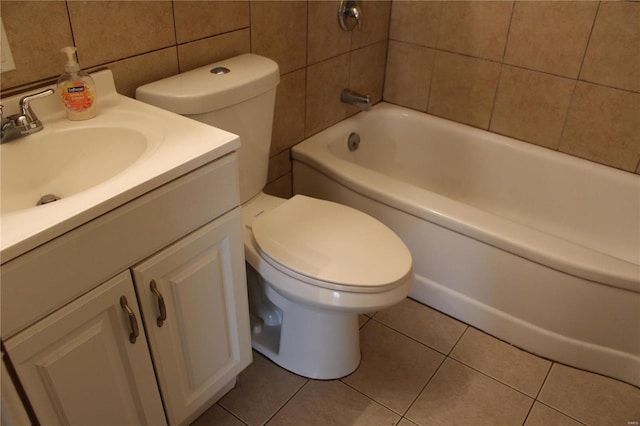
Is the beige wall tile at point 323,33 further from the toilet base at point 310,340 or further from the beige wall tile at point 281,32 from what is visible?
the toilet base at point 310,340

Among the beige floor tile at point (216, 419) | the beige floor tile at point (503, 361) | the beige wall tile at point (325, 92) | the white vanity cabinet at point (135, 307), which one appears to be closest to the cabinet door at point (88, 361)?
the white vanity cabinet at point (135, 307)

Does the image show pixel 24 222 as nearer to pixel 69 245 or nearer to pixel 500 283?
pixel 69 245

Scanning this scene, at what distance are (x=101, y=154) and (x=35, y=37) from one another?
0.27 metres

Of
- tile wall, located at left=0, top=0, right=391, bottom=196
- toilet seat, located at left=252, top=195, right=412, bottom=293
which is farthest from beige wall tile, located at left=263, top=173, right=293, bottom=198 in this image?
toilet seat, located at left=252, top=195, right=412, bottom=293

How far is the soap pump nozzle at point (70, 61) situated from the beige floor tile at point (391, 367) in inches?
44.5

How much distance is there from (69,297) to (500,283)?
4.19ft

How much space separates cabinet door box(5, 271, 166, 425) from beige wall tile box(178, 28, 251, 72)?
0.70 m

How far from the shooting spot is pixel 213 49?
149 centimetres

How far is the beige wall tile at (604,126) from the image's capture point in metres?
1.80

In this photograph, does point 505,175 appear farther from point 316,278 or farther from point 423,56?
point 316,278

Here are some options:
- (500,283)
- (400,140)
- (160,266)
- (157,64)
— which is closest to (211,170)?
(160,266)

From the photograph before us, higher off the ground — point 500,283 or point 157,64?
point 157,64

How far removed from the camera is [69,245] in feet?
2.83

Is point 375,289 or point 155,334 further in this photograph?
point 375,289
